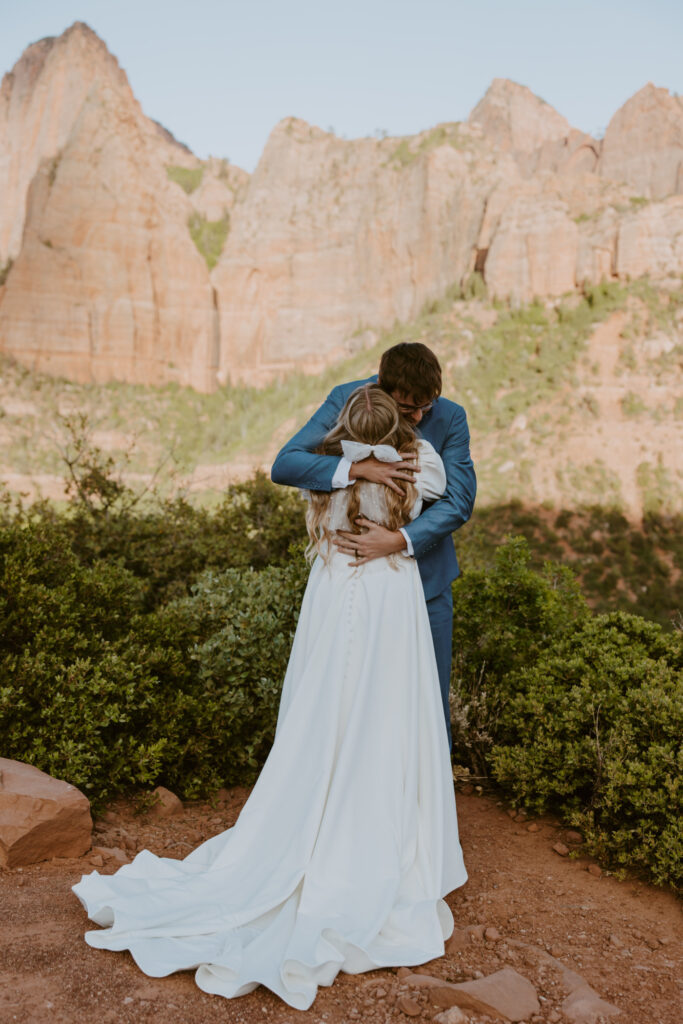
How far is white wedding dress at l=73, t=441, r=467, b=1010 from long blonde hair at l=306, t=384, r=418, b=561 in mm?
62

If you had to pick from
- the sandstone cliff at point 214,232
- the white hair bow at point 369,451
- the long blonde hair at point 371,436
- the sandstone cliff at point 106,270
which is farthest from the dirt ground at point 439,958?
the sandstone cliff at point 106,270

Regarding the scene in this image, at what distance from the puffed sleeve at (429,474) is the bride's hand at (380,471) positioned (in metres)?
0.09

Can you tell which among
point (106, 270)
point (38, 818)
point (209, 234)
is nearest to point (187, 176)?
point (209, 234)

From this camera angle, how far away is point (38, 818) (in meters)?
3.12

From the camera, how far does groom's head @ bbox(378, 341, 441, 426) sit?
2.89 metres

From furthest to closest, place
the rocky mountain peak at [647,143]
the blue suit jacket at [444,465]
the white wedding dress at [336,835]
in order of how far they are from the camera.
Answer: the rocky mountain peak at [647,143] < the blue suit jacket at [444,465] < the white wedding dress at [336,835]

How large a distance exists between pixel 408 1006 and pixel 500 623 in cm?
302

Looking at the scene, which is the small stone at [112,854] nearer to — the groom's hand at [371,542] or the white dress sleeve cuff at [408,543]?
the groom's hand at [371,542]

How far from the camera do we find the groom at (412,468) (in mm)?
2934

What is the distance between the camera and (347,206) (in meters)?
50.9

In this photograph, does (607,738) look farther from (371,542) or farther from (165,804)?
(165,804)

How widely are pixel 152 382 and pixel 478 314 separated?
22.5 meters

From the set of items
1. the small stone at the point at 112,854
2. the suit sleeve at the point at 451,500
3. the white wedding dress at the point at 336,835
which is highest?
the suit sleeve at the point at 451,500

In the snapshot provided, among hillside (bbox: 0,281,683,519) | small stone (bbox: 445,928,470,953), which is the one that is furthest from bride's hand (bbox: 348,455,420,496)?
hillside (bbox: 0,281,683,519)
